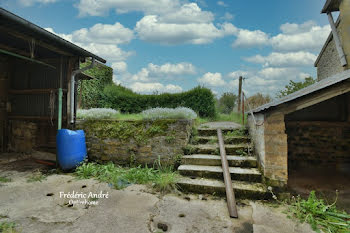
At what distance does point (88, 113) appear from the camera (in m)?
5.85

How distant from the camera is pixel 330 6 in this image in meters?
7.27

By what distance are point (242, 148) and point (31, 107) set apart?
6188mm

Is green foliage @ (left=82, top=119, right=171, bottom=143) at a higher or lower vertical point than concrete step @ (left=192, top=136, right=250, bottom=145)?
higher

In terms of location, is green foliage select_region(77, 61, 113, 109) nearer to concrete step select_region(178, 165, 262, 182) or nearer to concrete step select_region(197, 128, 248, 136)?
concrete step select_region(197, 128, 248, 136)

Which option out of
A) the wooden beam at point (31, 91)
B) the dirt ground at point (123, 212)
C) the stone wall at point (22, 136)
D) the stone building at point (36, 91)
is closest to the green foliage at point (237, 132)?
the dirt ground at point (123, 212)

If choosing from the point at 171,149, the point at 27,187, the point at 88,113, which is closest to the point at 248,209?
the point at 171,149

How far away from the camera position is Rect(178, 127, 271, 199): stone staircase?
3.43 meters

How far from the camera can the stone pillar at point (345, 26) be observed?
643 centimetres

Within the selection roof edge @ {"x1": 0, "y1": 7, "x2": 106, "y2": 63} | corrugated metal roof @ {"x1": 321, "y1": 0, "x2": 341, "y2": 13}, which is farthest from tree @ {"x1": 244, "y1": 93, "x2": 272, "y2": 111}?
roof edge @ {"x1": 0, "y1": 7, "x2": 106, "y2": 63}

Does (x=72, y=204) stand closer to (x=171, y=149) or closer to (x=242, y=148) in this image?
(x=171, y=149)

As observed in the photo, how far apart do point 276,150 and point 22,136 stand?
7.31 m

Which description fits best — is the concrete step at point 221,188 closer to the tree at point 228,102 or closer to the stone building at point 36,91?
the stone building at point 36,91

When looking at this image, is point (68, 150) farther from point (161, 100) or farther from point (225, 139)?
point (161, 100)

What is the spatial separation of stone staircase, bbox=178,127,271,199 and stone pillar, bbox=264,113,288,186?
0.25 metres
